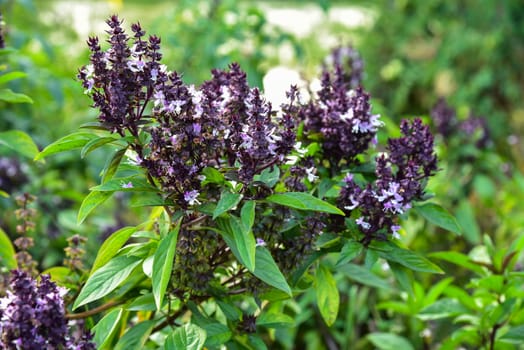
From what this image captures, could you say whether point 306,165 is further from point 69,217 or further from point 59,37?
point 59,37

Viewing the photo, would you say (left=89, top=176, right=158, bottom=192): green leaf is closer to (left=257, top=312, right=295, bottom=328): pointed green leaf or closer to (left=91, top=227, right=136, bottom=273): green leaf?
(left=91, top=227, right=136, bottom=273): green leaf

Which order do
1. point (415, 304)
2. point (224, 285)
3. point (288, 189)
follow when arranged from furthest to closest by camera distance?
point (415, 304), point (224, 285), point (288, 189)

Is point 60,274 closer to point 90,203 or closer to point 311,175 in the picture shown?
point 90,203

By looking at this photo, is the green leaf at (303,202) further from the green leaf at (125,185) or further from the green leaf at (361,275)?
the green leaf at (361,275)

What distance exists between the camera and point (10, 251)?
183 cm

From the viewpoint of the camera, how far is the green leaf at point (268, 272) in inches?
53.8

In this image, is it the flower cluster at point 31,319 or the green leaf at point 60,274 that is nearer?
the flower cluster at point 31,319

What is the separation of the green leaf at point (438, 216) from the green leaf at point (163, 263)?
66 centimetres

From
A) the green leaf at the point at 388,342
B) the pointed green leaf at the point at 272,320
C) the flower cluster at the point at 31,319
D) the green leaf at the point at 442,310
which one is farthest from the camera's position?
the green leaf at the point at 388,342

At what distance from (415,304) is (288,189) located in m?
0.92

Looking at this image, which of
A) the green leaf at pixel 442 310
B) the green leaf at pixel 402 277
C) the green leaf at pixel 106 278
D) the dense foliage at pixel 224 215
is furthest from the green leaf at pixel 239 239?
the green leaf at pixel 442 310

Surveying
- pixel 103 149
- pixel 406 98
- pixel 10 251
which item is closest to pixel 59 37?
pixel 103 149

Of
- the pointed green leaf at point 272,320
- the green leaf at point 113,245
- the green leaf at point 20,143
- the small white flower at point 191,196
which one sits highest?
the green leaf at point 20,143

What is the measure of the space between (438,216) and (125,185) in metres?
0.80
